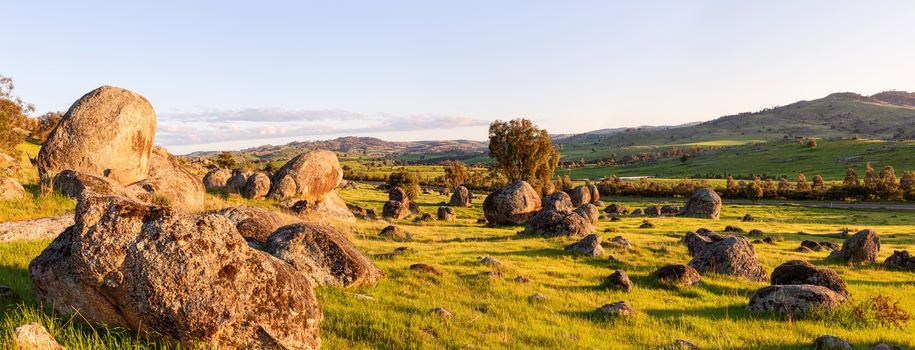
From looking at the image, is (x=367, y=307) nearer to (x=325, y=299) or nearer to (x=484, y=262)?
(x=325, y=299)

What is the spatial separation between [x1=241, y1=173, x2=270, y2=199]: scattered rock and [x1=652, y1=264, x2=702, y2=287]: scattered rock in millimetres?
33620

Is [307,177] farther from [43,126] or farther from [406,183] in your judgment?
[43,126]

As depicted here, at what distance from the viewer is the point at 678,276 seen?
1880 centimetres

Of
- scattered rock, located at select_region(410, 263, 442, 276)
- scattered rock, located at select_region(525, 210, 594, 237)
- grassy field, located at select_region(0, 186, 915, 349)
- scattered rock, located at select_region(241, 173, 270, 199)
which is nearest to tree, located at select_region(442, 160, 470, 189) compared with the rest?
scattered rock, located at select_region(241, 173, 270, 199)

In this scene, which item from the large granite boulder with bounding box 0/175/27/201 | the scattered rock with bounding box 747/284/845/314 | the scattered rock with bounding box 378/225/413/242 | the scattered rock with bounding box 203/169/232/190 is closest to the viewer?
the scattered rock with bounding box 747/284/845/314

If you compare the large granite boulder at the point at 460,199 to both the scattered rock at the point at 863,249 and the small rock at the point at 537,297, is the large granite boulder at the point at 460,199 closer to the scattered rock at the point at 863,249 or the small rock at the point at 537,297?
the scattered rock at the point at 863,249

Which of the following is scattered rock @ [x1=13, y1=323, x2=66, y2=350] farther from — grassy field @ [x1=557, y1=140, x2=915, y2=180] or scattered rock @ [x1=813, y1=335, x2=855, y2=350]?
grassy field @ [x1=557, y1=140, x2=915, y2=180]

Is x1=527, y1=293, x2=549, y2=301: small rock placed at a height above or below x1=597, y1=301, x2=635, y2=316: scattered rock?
below

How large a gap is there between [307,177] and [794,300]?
1509 inches

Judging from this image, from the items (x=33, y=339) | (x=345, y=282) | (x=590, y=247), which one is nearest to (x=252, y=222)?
(x=345, y=282)

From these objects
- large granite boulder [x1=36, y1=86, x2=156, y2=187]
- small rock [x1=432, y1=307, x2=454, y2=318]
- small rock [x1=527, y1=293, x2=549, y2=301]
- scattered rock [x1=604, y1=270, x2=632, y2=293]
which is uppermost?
large granite boulder [x1=36, y1=86, x2=156, y2=187]

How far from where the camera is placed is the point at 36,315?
7699 mm

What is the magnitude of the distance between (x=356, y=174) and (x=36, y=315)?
134824 mm

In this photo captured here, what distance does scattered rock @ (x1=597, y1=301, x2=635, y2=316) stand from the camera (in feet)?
43.6
